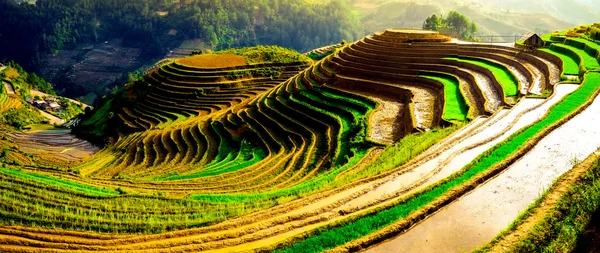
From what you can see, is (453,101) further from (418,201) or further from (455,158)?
(418,201)

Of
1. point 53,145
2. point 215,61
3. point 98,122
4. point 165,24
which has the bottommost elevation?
point 53,145

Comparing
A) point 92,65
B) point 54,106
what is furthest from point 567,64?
point 92,65

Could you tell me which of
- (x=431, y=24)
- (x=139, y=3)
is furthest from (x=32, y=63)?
(x=431, y=24)

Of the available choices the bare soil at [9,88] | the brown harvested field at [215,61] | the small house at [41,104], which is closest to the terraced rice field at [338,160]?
the brown harvested field at [215,61]

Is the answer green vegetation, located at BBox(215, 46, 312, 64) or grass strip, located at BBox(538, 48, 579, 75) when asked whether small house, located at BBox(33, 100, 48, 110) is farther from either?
grass strip, located at BBox(538, 48, 579, 75)

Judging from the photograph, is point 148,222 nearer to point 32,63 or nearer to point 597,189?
point 597,189

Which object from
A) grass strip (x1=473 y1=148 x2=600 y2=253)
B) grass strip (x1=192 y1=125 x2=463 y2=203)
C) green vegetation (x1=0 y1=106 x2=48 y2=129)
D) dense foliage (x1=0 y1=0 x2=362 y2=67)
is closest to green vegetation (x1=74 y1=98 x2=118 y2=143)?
green vegetation (x1=0 y1=106 x2=48 y2=129)
